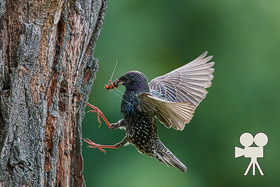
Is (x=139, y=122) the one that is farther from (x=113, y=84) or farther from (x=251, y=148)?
(x=251, y=148)

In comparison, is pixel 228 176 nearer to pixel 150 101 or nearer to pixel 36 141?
pixel 150 101

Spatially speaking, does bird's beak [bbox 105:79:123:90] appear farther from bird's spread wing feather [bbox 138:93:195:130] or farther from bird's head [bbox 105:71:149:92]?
bird's spread wing feather [bbox 138:93:195:130]

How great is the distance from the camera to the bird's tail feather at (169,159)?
372 cm

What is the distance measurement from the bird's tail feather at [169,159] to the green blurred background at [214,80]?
187 centimetres

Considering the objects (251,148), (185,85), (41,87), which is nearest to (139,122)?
(185,85)

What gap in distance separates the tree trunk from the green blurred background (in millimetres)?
3006

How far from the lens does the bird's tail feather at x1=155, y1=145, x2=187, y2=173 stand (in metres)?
3.72

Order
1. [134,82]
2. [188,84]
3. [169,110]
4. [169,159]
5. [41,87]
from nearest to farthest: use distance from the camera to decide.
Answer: [41,87]
[169,110]
[134,82]
[169,159]
[188,84]

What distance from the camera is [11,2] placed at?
2.33 meters

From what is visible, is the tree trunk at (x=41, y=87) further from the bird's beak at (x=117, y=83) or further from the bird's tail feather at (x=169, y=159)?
the bird's tail feather at (x=169, y=159)

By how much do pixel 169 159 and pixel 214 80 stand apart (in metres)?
2.49

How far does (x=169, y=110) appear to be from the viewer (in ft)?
10.8

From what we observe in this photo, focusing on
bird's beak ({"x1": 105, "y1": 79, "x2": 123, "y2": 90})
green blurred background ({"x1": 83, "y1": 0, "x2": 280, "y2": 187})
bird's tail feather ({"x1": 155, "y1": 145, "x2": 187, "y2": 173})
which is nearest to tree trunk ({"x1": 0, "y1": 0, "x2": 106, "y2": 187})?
bird's beak ({"x1": 105, "y1": 79, "x2": 123, "y2": 90})

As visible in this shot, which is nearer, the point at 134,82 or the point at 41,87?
the point at 41,87
